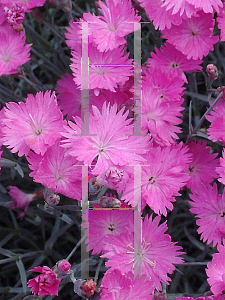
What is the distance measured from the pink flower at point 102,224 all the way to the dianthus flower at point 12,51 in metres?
0.57

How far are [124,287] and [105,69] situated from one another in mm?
685

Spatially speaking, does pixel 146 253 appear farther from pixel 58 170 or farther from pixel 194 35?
pixel 194 35

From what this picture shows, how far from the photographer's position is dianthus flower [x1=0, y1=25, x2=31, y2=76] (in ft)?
Answer: 4.20

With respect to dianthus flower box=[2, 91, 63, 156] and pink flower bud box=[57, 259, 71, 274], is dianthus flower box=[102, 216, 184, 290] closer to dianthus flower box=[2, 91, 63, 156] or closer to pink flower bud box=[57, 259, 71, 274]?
pink flower bud box=[57, 259, 71, 274]

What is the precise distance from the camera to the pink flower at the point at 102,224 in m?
1.14

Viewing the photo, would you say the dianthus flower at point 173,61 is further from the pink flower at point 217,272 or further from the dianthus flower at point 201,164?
the pink flower at point 217,272

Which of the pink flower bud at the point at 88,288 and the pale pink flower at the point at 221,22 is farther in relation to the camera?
the pale pink flower at the point at 221,22

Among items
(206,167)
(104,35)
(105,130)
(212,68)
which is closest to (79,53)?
(104,35)

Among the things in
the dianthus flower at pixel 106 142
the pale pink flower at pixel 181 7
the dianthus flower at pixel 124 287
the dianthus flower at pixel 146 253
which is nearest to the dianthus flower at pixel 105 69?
the dianthus flower at pixel 106 142

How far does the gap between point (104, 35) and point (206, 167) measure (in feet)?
1.89

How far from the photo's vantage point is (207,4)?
47.4 inches

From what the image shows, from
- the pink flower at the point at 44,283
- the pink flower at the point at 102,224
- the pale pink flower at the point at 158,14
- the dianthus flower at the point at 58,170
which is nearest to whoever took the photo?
the pink flower at the point at 44,283

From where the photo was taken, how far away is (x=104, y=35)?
4.05ft

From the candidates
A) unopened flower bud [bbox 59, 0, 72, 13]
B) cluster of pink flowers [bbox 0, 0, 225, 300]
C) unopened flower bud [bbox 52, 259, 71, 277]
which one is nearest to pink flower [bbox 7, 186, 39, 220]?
cluster of pink flowers [bbox 0, 0, 225, 300]
